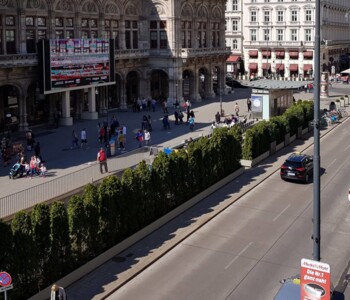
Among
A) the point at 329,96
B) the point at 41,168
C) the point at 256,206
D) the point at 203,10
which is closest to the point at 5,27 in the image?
the point at 41,168

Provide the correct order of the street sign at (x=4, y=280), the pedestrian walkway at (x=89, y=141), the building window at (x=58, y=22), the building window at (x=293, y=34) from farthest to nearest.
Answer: the building window at (x=293, y=34) < the building window at (x=58, y=22) < the pedestrian walkway at (x=89, y=141) < the street sign at (x=4, y=280)

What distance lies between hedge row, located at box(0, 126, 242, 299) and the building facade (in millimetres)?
70473

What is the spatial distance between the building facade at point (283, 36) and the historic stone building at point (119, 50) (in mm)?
24199

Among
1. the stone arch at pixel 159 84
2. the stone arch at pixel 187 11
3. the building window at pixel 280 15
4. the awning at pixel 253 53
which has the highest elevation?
the building window at pixel 280 15

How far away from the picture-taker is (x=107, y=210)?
22.6 meters

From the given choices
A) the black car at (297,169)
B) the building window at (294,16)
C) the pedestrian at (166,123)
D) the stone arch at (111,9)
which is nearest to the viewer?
the black car at (297,169)

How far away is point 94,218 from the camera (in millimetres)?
21922

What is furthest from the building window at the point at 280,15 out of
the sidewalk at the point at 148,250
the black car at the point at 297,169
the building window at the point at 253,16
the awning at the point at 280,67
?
the sidewalk at the point at 148,250

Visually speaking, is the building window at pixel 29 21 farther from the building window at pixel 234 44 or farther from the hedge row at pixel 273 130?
the building window at pixel 234 44

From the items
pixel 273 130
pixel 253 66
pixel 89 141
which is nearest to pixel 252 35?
pixel 253 66

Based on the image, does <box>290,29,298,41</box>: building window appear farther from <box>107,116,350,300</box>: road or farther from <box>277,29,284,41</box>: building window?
<box>107,116,350,300</box>: road

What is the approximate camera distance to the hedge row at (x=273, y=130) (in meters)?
38.2

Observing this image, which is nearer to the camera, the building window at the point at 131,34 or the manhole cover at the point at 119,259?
the manhole cover at the point at 119,259

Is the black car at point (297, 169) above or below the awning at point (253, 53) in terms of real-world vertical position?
below
